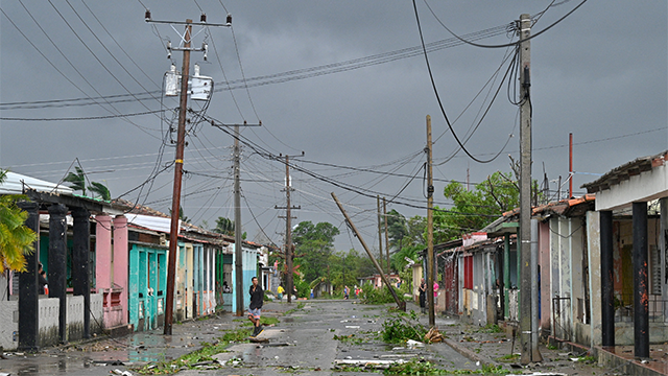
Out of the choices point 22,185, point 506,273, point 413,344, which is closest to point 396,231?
point 506,273

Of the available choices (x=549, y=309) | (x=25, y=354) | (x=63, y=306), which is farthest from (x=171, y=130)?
(x=549, y=309)

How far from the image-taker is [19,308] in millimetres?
17625

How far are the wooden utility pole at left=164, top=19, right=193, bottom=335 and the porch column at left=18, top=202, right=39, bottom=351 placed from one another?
7.61 metres

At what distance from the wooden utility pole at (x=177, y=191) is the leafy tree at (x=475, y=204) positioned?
30.2 metres

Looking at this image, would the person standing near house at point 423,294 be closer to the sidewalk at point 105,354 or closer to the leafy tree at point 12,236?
the sidewalk at point 105,354

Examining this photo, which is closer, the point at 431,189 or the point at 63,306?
the point at 63,306

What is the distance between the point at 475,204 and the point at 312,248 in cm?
6223

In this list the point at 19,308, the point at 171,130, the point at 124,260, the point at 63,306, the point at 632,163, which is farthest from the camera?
the point at 171,130

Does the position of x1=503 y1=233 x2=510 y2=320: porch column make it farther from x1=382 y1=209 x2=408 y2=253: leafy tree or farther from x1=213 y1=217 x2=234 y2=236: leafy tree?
x1=382 y1=209 x2=408 y2=253: leafy tree

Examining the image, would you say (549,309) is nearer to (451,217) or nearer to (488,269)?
(488,269)

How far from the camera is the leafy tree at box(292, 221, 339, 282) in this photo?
112794 millimetres

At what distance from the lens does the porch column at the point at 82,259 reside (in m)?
21.4

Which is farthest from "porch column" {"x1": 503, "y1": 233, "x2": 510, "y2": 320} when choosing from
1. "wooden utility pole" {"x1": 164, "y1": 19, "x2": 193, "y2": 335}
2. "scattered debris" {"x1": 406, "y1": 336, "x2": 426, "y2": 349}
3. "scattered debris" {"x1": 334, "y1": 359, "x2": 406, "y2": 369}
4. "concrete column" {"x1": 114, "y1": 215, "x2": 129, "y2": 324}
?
"concrete column" {"x1": 114, "y1": 215, "x2": 129, "y2": 324}

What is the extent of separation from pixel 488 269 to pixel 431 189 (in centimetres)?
382
